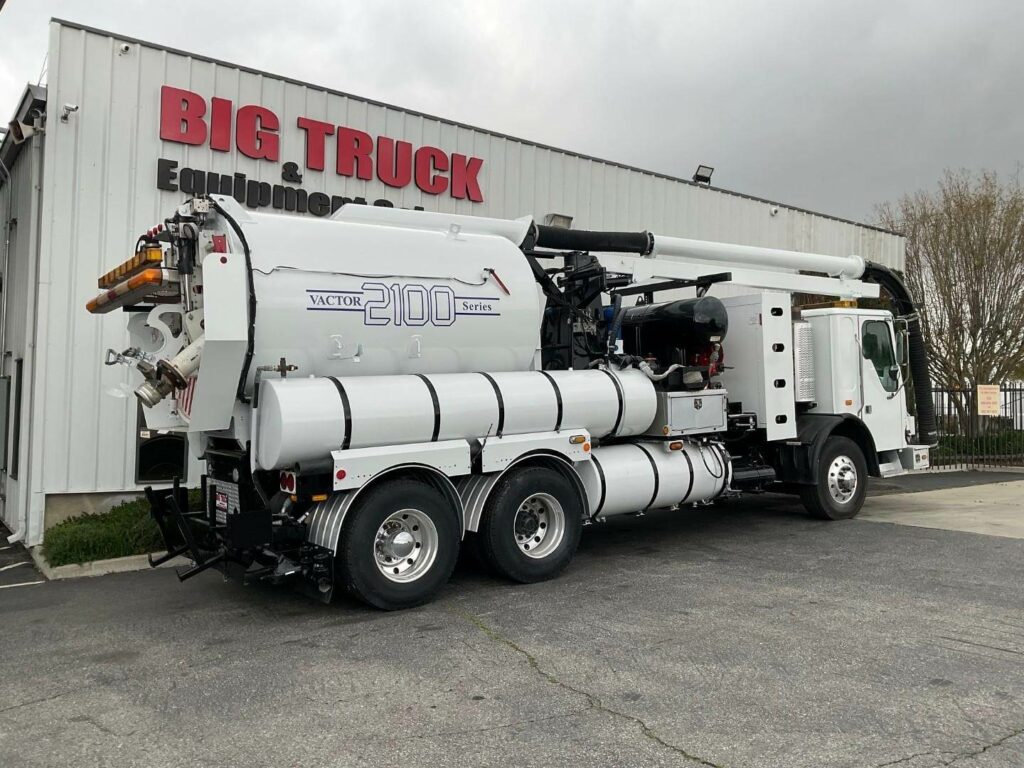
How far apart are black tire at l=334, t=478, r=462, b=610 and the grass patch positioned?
2458mm

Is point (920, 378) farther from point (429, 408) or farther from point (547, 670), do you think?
point (547, 670)

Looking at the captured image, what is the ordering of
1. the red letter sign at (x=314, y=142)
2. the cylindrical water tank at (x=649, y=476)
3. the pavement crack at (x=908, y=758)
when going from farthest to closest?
the red letter sign at (x=314, y=142), the cylindrical water tank at (x=649, y=476), the pavement crack at (x=908, y=758)

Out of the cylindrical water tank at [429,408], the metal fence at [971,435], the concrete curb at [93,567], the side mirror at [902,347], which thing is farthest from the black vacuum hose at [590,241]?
the metal fence at [971,435]

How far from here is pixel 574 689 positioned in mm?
4570

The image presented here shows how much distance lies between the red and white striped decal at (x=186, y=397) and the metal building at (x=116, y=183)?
227 centimetres

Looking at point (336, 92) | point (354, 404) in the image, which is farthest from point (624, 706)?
point (336, 92)

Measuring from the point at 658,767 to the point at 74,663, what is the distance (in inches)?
148

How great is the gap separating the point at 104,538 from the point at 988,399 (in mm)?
17148

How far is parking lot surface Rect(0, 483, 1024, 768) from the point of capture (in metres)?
3.85

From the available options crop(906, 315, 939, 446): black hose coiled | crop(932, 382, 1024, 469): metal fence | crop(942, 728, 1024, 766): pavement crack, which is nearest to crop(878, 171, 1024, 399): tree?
crop(932, 382, 1024, 469): metal fence

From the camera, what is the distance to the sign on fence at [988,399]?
17.6 metres

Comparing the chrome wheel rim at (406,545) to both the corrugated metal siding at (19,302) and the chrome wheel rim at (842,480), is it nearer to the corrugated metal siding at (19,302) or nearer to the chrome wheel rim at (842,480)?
the corrugated metal siding at (19,302)

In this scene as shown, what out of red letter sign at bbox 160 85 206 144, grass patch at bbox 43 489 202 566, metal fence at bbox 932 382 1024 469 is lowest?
grass patch at bbox 43 489 202 566

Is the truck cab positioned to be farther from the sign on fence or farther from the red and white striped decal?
the sign on fence
